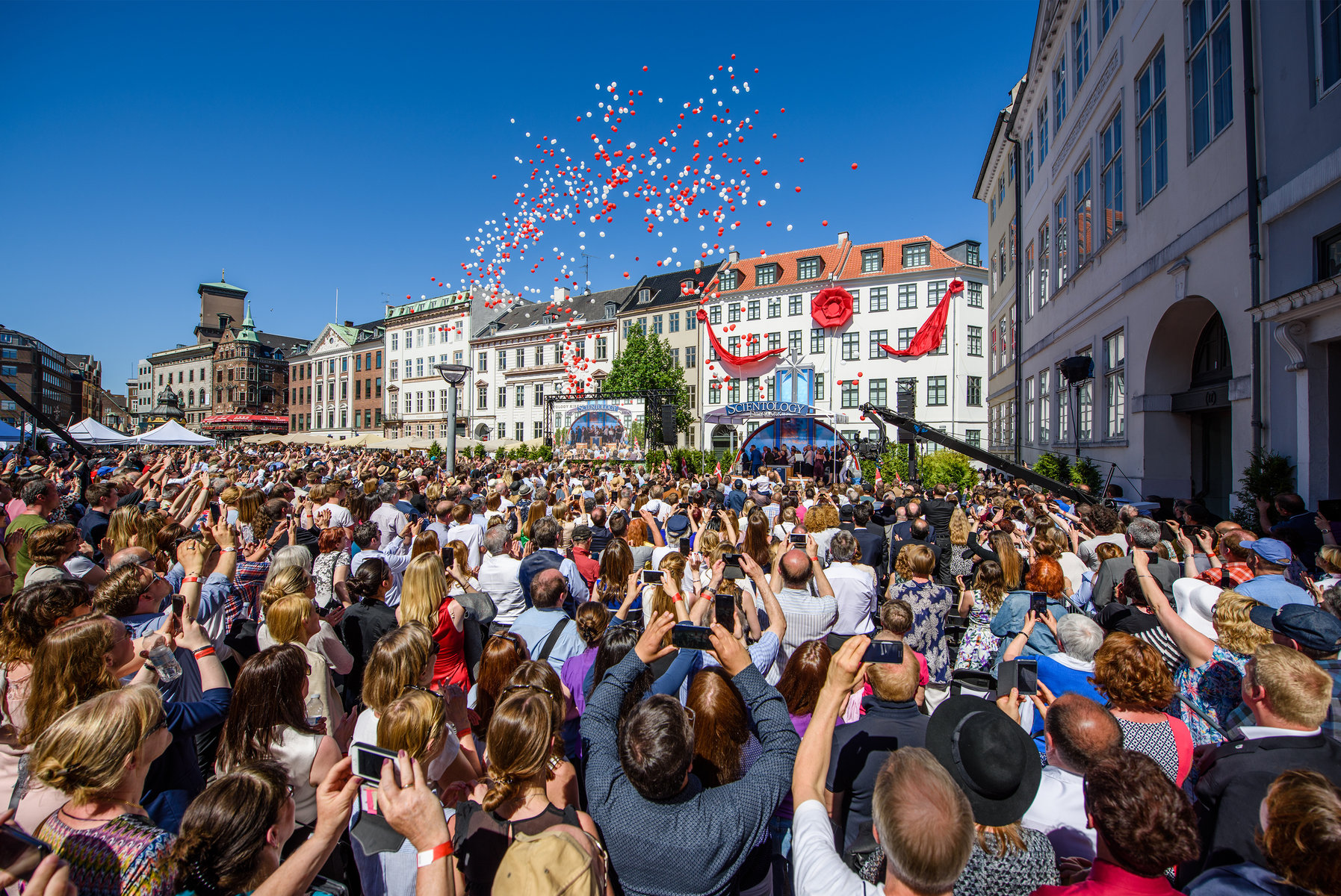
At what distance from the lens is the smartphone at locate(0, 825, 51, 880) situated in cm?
146

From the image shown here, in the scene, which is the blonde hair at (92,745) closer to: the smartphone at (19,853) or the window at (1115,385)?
A: the smartphone at (19,853)

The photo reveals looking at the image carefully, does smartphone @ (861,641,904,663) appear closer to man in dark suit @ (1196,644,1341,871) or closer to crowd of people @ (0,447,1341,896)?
crowd of people @ (0,447,1341,896)

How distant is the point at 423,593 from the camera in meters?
4.38

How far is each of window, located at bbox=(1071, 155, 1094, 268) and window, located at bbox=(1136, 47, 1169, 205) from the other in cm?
358

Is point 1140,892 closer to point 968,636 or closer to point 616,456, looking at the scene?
point 968,636

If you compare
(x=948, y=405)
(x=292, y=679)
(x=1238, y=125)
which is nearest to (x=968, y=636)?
(x=292, y=679)

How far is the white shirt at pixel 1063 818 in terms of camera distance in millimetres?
2527

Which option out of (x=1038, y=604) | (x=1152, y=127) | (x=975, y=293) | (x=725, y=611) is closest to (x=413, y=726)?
(x=725, y=611)

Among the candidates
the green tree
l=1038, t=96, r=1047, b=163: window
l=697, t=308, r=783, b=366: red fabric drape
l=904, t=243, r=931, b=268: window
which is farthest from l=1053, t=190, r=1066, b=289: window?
the green tree

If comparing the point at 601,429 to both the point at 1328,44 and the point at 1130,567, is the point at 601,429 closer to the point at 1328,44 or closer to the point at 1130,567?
the point at 1328,44

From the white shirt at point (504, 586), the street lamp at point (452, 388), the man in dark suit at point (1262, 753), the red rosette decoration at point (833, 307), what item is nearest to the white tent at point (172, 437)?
the street lamp at point (452, 388)

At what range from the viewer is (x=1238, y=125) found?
9867 mm

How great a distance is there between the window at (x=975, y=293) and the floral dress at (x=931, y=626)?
132 ft

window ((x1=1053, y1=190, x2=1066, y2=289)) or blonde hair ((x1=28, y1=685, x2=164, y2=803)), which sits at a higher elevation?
window ((x1=1053, y1=190, x2=1066, y2=289))
